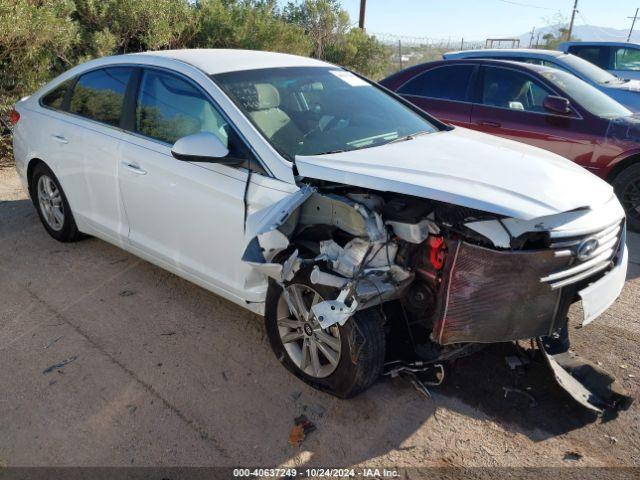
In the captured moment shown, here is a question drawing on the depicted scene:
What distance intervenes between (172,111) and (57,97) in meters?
1.67

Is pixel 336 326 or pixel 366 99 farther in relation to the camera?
pixel 366 99

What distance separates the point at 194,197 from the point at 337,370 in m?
1.37

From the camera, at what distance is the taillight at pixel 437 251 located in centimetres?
268

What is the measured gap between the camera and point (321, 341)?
2967mm

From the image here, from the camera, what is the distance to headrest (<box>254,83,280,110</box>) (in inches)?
134

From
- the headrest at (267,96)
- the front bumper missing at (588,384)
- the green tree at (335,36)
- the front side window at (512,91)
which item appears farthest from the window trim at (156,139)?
the green tree at (335,36)

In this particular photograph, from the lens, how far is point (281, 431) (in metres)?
2.78

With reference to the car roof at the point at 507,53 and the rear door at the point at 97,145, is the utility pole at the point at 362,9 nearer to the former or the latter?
the car roof at the point at 507,53

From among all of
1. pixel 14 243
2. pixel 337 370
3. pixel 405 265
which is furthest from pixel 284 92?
pixel 14 243

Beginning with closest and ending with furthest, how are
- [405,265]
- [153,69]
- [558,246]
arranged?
[558,246], [405,265], [153,69]

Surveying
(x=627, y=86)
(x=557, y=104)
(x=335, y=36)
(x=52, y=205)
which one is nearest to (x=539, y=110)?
(x=557, y=104)

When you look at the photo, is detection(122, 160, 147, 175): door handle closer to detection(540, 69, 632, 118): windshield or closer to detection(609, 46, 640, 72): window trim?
detection(540, 69, 632, 118): windshield

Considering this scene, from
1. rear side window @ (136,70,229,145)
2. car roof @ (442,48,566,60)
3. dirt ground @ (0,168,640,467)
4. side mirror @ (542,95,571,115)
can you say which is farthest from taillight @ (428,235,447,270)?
car roof @ (442,48,566,60)

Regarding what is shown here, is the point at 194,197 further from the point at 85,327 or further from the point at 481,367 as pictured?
the point at 481,367
